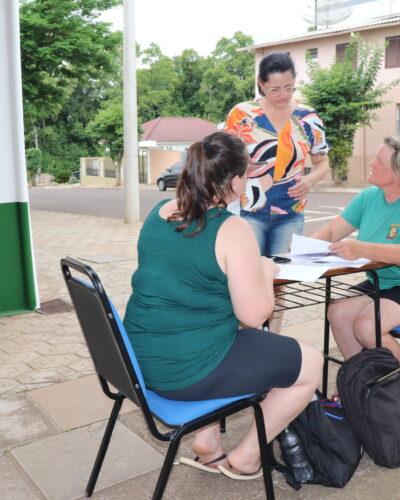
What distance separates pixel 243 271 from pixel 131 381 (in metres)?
0.54

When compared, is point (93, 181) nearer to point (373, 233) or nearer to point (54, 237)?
point (54, 237)

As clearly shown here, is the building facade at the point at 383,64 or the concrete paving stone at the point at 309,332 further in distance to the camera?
the building facade at the point at 383,64

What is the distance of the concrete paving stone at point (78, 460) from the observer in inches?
107

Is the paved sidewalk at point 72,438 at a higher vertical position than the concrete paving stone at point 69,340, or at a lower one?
lower


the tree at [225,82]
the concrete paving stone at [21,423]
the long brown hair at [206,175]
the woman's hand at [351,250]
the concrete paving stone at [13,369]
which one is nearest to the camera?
the long brown hair at [206,175]

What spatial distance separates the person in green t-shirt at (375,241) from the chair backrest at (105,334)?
133cm

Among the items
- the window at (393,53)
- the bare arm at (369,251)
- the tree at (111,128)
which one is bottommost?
the bare arm at (369,251)

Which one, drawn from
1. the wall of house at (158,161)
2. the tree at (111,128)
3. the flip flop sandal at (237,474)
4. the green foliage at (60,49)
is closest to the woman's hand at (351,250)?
the flip flop sandal at (237,474)

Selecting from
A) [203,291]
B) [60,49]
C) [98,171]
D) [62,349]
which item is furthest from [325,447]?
[98,171]

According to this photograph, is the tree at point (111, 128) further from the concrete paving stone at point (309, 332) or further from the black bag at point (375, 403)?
the black bag at point (375, 403)

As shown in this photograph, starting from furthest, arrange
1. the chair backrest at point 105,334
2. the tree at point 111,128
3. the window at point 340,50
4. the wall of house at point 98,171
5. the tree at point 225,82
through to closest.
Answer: the tree at point 225,82, the wall of house at point 98,171, the tree at point 111,128, the window at point 340,50, the chair backrest at point 105,334

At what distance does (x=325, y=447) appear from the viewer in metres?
2.68

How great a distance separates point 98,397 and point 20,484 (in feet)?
3.19

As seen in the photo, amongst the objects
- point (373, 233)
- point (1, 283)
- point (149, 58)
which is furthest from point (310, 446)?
point (149, 58)
